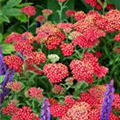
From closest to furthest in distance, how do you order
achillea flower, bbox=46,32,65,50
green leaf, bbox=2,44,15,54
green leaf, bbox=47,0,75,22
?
1. achillea flower, bbox=46,32,65,50
2. green leaf, bbox=2,44,15,54
3. green leaf, bbox=47,0,75,22

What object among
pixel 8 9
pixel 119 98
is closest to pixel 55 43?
pixel 119 98

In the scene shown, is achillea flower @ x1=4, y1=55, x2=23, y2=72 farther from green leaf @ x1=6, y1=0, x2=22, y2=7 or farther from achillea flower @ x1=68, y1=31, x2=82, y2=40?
green leaf @ x1=6, y1=0, x2=22, y2=7

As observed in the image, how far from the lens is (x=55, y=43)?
205cm

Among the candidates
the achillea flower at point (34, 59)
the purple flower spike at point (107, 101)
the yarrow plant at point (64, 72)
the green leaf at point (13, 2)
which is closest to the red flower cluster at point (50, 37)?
the yarrow plant at point (64, 72)

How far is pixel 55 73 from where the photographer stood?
6.01 ft

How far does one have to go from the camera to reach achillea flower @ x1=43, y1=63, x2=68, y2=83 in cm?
182

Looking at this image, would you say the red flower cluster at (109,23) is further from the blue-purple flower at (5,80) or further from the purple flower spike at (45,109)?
the purple flower spike at (45,109)

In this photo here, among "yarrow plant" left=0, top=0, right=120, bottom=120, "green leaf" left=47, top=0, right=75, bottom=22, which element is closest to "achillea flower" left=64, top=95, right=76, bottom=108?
"yarrow plant" left=0, top=0, right=120, bottom=120

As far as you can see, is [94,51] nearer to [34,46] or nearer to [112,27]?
[112,27]

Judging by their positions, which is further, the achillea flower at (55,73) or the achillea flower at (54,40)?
the achillea flower at (54,40)

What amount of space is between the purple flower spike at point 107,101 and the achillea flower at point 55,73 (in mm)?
342

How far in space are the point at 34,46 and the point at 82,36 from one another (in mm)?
325

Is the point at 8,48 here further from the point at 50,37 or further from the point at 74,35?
the point at 74,35

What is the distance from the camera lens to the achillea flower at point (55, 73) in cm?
182
